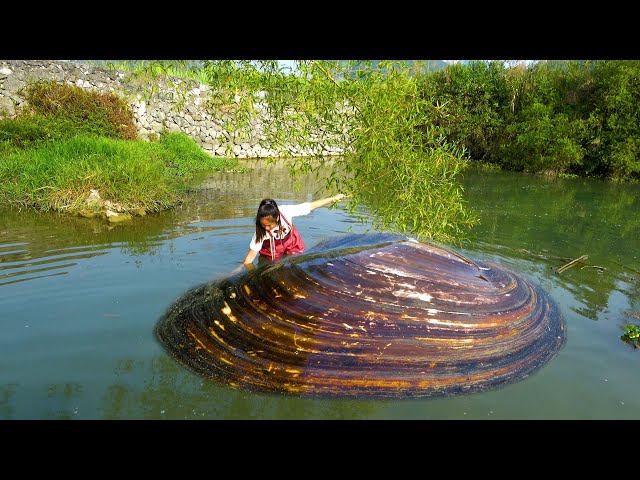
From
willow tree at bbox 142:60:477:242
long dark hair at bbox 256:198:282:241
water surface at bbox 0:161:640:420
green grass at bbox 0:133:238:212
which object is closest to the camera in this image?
water surface at bbox 0:161:640:420

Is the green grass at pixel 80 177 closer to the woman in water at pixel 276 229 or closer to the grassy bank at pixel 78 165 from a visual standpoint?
the grassy bank at pixel 78 165

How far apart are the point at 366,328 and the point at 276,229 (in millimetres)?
2444

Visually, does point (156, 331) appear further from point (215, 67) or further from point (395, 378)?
point (215, 67)

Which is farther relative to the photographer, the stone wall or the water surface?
the stone wall

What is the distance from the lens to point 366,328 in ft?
14.2

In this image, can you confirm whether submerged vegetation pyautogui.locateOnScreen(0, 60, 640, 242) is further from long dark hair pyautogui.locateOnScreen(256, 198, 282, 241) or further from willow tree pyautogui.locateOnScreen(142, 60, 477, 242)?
long dark hair pyautogui.locateOnScreen(256, 198, 282, 241)

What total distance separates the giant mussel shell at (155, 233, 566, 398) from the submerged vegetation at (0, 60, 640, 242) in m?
1.44

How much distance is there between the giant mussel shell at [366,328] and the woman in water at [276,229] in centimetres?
82

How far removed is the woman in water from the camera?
580cm

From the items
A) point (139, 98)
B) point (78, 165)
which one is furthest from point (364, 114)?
point (139, 98)

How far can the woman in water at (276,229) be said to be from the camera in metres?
5.80

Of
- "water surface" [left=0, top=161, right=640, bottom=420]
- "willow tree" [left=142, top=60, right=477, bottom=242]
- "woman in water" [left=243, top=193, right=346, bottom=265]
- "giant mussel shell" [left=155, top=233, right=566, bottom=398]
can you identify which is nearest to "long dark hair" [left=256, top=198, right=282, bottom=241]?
"woman in water" [left=243, top=193, right=346, bottom=265]

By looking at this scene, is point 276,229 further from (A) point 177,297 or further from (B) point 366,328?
(B) point 366,328

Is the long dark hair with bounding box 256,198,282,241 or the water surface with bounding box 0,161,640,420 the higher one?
the long dark hair with bounding box 256,198,282,241
